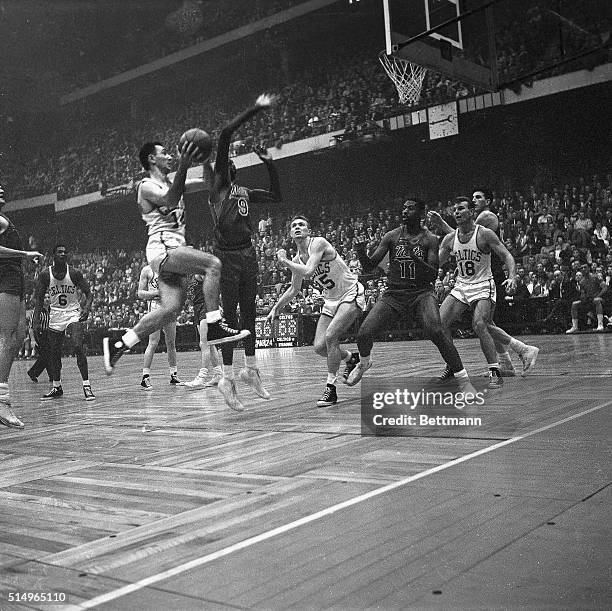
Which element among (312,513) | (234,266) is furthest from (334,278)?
(312,513)

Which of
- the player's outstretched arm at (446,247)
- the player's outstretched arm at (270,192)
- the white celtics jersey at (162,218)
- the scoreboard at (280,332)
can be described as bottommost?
the scoreboard at (280,332)

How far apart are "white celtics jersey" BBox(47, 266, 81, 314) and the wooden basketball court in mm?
3321

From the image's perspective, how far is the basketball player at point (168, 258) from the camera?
5.15 metres

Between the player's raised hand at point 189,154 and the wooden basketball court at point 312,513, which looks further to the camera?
the player's raised hand at point 189,154

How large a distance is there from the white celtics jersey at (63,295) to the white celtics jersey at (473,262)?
14.7 ft

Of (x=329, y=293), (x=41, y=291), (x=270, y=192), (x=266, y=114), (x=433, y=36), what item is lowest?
(x=329, y=293)

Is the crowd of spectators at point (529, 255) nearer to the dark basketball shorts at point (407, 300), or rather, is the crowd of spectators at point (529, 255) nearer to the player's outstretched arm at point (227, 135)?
the dark basketball shorts at point (407, 300)

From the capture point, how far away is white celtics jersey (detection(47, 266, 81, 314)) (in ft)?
28.3

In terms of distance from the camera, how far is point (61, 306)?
8672mm

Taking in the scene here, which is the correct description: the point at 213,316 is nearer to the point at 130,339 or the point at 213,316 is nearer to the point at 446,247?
the point at 130,339

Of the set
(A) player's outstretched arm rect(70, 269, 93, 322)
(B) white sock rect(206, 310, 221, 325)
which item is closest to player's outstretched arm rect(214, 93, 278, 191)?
(B) white sock rect(206, 310, 221, 325)

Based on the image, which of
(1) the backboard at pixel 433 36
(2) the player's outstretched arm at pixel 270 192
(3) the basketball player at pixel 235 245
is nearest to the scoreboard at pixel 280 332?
(1) the backboard at pixel 433 36

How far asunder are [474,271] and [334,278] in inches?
53.9

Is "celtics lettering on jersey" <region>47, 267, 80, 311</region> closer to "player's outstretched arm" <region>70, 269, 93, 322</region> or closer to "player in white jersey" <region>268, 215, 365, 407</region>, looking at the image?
"player's outstretched arm" <region>70, 269, 93, 322</region>
